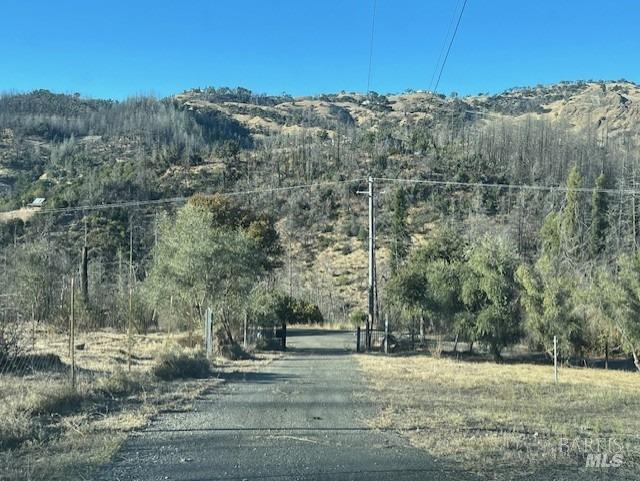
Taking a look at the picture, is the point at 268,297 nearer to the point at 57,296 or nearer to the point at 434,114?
the point at 57,296

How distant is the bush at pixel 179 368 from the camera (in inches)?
660

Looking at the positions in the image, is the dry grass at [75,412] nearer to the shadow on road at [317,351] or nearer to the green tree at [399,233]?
the shadow on road at [317,351]

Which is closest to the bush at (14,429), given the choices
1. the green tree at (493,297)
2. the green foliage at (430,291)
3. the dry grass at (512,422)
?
the dry grass at (512,422)

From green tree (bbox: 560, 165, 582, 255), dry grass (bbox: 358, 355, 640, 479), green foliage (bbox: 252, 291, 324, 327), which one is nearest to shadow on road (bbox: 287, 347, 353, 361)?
green foliage (bbox: 252, 291, 324, 327)

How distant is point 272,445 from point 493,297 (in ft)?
82.5

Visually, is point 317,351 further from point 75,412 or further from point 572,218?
point 572,218

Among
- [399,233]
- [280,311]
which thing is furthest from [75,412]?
[399,233]

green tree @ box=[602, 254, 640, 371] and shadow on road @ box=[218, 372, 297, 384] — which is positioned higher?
green tree @ box=[602, 254, 640, 371]

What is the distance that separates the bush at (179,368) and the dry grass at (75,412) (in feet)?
0.33

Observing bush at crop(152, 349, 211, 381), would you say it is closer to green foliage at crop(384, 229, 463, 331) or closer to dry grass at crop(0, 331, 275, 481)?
dry grass at crop(0, 331, 275, 481)

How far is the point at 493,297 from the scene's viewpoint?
3191 centimetres

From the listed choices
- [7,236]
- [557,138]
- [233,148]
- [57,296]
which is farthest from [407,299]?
[557,138]

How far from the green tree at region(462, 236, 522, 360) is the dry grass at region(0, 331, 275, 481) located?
1781 centimetres

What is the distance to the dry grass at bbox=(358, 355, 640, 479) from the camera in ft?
25.5
